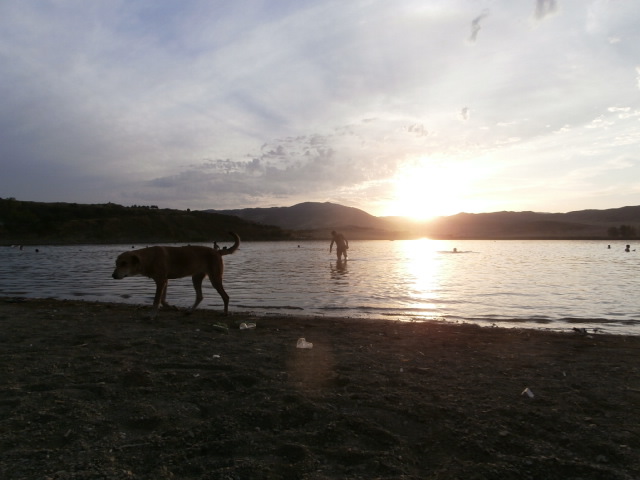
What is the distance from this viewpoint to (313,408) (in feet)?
12.6

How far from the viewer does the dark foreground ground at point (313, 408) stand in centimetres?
291

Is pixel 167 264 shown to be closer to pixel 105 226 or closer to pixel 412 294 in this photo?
pixel 412 294

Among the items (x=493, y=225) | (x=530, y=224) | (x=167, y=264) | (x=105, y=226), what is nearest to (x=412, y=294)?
(x=167, y=264)

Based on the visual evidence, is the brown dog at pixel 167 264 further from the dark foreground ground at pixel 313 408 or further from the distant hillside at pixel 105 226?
the distant hillside at pixel 105 226

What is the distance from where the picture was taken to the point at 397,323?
883 centimetres

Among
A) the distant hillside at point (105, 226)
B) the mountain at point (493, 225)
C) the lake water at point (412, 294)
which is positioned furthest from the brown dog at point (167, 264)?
the mountain at point (493, 225)

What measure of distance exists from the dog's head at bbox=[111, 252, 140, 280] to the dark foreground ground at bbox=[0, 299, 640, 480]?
66.6 inches

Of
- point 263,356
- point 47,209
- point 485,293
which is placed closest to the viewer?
point 263,356

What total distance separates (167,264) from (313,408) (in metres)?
6.16

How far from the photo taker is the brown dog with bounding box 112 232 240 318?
8.54 m

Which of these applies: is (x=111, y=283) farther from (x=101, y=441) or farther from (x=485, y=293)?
(x=101, y=441)

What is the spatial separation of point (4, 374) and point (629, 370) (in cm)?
731

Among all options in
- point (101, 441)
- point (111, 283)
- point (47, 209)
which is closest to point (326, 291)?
point (111, 283)

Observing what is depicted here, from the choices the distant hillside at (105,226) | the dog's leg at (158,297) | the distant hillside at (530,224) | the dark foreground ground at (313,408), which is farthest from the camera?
the distant hillside at (530,224)
